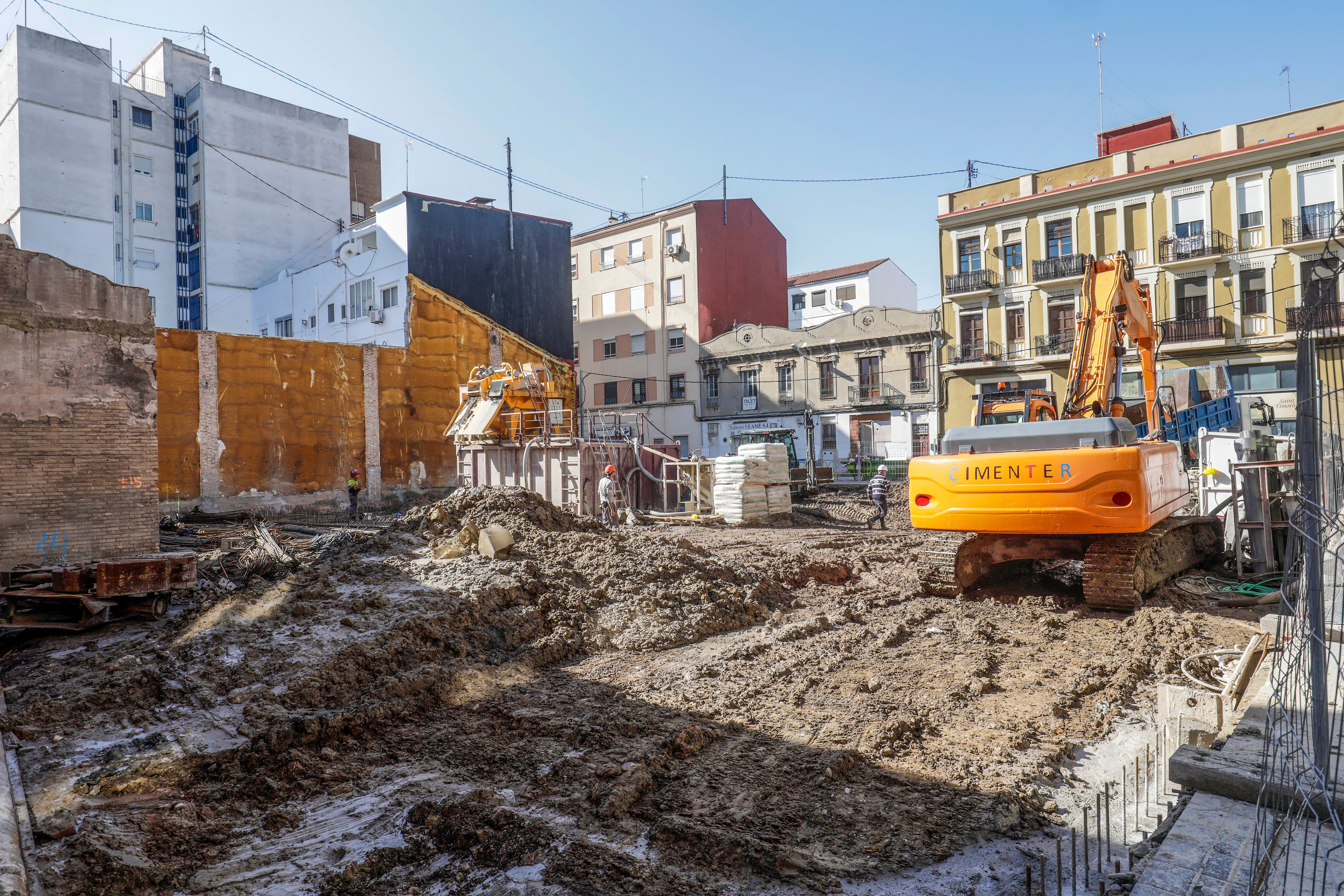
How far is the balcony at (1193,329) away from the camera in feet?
87.2

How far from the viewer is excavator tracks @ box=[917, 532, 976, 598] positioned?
9109mm

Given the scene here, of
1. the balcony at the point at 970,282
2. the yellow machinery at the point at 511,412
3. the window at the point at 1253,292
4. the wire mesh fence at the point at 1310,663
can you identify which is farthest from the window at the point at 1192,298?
the wire mesh fence at the point at 1310,663

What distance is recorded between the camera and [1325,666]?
2.93 metres

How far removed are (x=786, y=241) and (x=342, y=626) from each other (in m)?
43.6

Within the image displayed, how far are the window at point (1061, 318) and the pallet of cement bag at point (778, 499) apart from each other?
1748 centimetres

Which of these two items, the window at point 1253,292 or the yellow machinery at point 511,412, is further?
the window at point 1253,292

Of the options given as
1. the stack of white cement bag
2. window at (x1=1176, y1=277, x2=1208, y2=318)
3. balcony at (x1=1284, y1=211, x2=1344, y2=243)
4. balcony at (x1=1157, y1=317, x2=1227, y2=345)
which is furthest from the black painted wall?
balcony at (x1=1284, y1=211, x2=1344, y2=243)

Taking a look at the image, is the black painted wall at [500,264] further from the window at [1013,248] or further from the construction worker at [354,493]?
the window at [1013,248]

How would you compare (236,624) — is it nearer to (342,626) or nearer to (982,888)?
(342,626)

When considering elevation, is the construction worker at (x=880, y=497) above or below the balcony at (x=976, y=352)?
below

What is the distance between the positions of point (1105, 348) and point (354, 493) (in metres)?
18.7

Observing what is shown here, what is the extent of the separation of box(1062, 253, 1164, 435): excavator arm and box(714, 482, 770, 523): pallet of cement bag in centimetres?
858

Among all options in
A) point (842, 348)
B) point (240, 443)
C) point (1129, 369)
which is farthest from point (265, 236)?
point (1129, 369)

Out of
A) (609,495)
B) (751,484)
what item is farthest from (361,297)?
(751,484)
